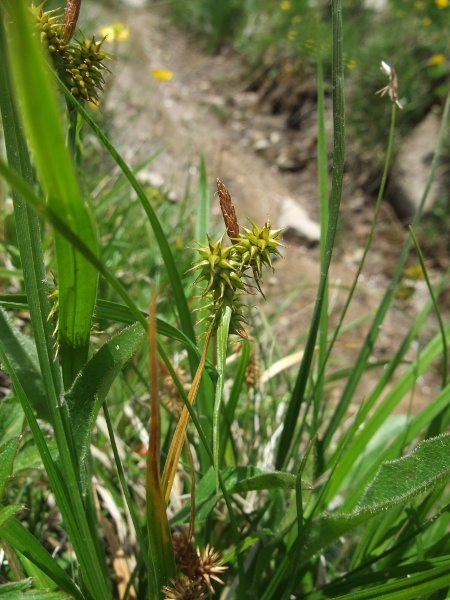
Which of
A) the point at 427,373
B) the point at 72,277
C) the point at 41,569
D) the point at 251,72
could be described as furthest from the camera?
the point at 251,72

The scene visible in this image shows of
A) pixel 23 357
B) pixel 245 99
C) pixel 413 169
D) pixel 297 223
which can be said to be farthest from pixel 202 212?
pixel 245 99

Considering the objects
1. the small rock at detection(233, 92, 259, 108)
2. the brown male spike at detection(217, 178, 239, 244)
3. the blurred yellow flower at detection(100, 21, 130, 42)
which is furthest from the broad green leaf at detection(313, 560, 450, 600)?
the small rock at detection(233, 92, 259, 108)

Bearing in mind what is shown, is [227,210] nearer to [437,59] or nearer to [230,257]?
[230,257]

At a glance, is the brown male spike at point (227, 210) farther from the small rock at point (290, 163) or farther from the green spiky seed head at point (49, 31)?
the small rock at point (290, 163)

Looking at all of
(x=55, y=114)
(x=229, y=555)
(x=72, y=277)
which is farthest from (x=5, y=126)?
(x=229, y=555)

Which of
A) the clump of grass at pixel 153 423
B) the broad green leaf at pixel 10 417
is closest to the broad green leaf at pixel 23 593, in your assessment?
the clump of grass at pixel 153 423

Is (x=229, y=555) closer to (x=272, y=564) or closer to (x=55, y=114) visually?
(x=272, y=564)

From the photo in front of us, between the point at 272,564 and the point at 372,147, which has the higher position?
the point at 372,147
